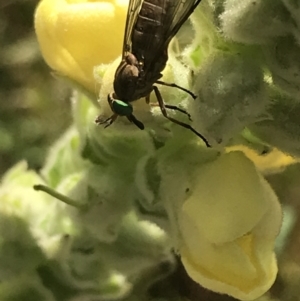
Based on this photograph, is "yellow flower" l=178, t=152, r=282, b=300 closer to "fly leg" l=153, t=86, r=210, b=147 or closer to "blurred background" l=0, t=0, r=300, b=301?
"fly leg" l=153, t=86, r=210, b=147

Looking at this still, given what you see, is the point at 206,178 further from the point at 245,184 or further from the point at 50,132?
the point at 50,132

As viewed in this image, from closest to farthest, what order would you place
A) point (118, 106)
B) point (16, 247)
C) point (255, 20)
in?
1. point (255, 20)
2. point (118, 106)
3. point (16, 247)

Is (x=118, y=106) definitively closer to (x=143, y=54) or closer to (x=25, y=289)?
(x=143, y=54)

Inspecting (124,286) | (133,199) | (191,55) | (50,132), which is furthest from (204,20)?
(50,132)

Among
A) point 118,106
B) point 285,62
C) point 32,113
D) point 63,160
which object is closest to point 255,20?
point 285,62

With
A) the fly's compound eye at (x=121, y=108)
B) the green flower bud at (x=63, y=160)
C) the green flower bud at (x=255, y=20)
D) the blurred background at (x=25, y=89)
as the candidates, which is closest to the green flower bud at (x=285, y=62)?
the green flower bud at (x=255, y=20)
